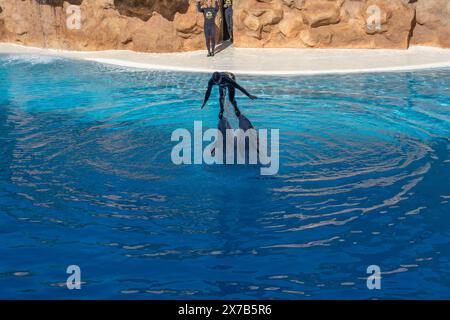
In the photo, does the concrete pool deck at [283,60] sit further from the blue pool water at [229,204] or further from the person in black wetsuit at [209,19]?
the blue pool water at [229,204]

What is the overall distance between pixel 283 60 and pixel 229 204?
9194mm

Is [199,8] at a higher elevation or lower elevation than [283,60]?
higher

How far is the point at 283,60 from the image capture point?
14.7 meters

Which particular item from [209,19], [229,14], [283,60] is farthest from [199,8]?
[283,60]

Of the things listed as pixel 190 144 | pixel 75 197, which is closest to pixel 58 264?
pixel 75 197

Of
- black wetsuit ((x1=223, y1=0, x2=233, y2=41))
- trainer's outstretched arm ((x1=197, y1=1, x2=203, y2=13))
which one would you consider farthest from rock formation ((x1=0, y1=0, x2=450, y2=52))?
trainer's outstretched arm ((x1=197, y1=1, x2=203, y2=13))

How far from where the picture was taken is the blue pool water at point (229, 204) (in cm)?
461

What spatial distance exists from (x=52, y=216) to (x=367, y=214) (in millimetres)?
3083

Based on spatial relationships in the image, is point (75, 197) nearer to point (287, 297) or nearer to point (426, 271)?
point (287, 297)

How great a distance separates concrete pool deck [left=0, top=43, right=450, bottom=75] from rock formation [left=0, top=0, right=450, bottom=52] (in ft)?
1.15

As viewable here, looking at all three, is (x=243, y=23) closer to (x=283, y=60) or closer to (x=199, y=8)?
(x=199, y=8)

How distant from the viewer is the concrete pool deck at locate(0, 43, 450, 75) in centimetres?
1324

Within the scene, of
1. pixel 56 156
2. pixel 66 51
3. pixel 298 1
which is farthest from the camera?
pixel 66 51
